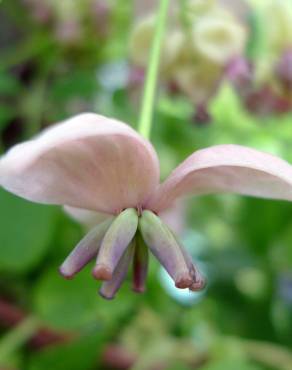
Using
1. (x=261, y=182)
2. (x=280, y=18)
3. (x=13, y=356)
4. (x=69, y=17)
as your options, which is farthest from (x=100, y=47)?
(x=261, y=182)

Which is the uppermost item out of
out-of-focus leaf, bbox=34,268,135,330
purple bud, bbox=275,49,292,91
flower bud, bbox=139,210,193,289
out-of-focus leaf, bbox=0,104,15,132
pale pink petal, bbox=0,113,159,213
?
pale pink petal, bbox=0,113,159,213

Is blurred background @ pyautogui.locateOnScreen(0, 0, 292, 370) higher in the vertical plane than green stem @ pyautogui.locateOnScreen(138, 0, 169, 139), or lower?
lower

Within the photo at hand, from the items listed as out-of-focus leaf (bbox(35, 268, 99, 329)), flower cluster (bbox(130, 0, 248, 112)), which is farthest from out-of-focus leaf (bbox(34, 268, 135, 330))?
flower cluster (bbox(130, 0, 248, 112))

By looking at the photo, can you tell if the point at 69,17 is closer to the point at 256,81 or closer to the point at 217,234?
the point at 256,81

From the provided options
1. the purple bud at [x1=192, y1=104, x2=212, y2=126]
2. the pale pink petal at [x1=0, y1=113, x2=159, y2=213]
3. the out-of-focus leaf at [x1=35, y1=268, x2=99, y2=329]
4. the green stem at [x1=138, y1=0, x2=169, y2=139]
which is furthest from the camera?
the out-of-focus leaf at [x1=35, y1=268, x2=99, y2=329]

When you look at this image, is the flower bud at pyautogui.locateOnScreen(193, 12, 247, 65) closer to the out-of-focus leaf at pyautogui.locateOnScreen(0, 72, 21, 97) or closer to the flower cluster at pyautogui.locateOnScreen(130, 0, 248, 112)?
the flower cluster at pyautogui.locateOnScreen(130, 0, 248, 112)

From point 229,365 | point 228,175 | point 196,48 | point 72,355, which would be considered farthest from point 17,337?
point 228,175

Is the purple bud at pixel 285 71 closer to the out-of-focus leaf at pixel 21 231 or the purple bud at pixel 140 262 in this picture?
the out-of-focus leaf at pixel 21 231

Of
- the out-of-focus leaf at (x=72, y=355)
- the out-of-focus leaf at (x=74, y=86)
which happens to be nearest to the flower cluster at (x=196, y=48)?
the out-of-focus leaf at (x=74, y=86)
